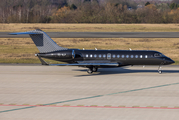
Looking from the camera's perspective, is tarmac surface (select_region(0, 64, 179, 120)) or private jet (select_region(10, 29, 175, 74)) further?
private jet (select_region(10, 29, 175, 74))

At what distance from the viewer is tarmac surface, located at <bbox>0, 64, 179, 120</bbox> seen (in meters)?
19.6

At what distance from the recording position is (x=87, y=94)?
25.1 m

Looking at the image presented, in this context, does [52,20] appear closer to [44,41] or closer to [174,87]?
[44,41]

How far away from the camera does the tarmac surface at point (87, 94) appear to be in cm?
1962

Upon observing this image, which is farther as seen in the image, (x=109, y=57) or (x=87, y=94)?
(x=109, y=57)

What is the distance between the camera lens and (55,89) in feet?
88.3

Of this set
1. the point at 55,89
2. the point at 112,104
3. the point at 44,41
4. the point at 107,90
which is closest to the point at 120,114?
the point at 112,104

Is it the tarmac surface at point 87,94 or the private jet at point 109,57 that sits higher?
the private jet at point 109,57

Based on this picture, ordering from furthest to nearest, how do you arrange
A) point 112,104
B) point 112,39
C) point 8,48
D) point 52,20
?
point 52,20, point 112,39, point 8,48, point 112,104

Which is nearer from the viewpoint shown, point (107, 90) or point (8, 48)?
point (107, 90)

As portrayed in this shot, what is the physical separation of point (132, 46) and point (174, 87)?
30746 millimetres

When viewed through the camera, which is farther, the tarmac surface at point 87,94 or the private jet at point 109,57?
the private jet at point 109,57

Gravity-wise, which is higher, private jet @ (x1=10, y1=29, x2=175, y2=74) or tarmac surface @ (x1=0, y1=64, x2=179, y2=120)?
private jet @ (x1=10, y1=29, x2=175, y2=74)

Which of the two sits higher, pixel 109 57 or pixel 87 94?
pixel 109 57
